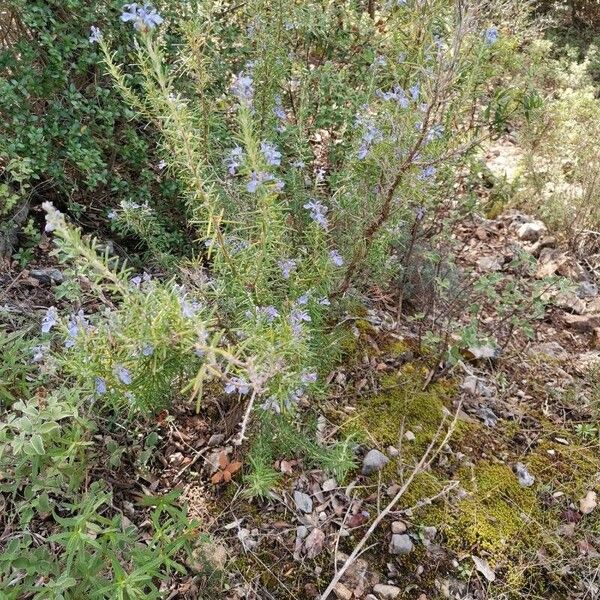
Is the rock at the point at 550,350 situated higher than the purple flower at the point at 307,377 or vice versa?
the purple flower at the point at 307,377

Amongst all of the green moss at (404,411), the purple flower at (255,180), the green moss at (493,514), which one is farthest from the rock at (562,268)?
the purple flower at (255,180)

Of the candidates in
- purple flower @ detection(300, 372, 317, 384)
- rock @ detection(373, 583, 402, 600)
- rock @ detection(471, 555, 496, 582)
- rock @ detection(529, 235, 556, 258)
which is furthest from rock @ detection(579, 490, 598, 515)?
rock @ detection(529, 235, 556, 258)

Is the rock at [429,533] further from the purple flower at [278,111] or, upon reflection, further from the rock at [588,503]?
the purple flower at [278,111]

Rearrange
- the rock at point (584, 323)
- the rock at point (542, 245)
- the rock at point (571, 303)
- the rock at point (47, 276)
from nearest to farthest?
the rock at point (47, 276), the rock at point (584, 323), the rock at point (571, 303), the rock at point (542, 245)

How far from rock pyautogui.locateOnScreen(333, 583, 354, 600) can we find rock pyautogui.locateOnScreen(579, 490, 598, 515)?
4.12ft

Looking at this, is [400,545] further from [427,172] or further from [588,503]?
[427,172]

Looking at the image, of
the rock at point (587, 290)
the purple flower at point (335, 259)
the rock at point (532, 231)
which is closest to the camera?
the purple flower at point (335, 259)

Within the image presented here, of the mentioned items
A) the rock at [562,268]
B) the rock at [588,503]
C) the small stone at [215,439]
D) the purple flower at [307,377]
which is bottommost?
the rock at [588,503]

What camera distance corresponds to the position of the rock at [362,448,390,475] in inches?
99.7

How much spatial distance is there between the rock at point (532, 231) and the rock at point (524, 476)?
2.23m

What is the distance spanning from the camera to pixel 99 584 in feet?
5.45

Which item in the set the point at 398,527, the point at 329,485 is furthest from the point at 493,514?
the point at 329,485

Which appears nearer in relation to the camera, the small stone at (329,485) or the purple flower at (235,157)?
the purple flower at (235,157)

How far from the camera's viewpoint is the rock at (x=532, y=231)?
438 cm
